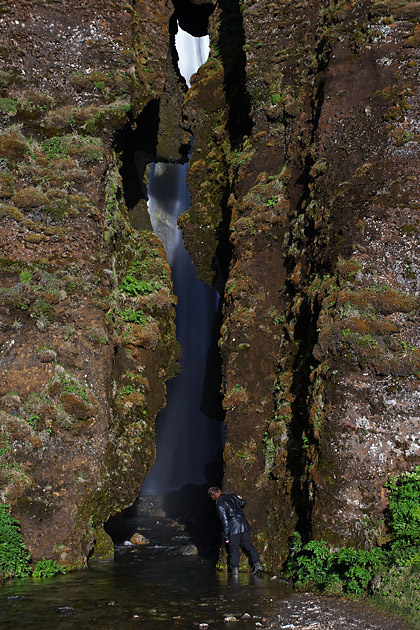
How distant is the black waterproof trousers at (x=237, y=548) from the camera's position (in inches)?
402

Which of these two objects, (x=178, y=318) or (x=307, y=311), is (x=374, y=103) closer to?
(x=307, y=311)

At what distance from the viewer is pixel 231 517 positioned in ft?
33.9

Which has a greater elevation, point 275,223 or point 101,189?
point 101,189

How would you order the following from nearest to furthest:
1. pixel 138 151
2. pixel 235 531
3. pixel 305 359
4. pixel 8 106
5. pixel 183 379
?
pixel 235 531, pixel 305 359, pixel 8 106, pixel 138 151, pixel 183 379

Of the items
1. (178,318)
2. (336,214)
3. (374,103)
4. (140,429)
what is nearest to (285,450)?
(140,429)

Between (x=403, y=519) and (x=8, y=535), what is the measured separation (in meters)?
7.04

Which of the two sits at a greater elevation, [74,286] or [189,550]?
[74,286]

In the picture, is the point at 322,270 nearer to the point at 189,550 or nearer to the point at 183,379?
the point at 189,550

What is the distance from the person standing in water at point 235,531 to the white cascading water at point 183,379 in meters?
18.7

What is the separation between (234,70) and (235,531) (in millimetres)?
15244

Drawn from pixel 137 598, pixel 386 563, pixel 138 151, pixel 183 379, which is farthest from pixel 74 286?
pixel 183 379

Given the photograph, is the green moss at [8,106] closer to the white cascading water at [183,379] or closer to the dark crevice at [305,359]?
the dark crevice at [305,359]

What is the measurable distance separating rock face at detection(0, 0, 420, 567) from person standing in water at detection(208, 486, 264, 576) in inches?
20.2

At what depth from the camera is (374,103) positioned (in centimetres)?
1209
